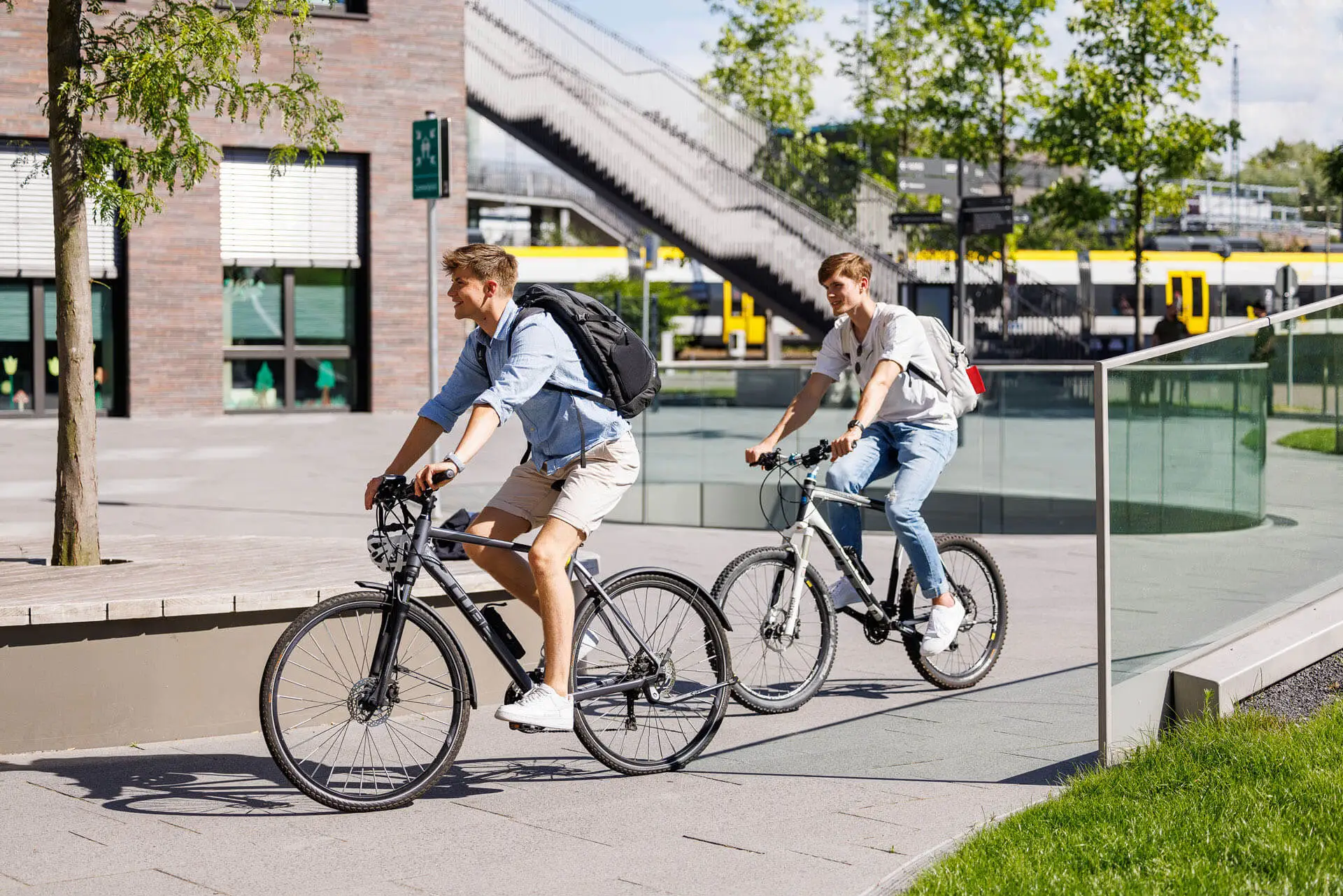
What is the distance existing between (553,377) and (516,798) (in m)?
1.29

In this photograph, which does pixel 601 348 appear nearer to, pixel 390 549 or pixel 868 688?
pixel 390 549

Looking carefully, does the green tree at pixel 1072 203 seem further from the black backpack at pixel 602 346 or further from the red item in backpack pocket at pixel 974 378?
the black backpack at pixel 602 346

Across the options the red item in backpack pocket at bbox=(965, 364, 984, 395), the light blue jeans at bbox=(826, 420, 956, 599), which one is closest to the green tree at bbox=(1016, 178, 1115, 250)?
the red item in backpack pocket at bbox=(965, 364, 984, 395)

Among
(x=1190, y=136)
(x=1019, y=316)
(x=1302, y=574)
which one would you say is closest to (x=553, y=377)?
(x=1302, y=574)

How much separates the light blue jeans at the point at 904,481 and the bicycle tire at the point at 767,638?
0.32m

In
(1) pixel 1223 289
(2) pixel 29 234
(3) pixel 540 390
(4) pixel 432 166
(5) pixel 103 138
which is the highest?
(1) pixel 1223 289

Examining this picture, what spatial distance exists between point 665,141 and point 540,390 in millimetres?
16400

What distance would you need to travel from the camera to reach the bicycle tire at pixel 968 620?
6691mm

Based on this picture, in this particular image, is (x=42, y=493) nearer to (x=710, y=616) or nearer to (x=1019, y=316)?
(x=710, y=616)

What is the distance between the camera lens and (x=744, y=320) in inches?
2057

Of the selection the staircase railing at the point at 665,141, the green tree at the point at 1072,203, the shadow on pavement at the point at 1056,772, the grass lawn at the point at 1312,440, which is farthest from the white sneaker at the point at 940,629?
the green tree at the point at 1072,203

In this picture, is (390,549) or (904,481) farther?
(904,481)

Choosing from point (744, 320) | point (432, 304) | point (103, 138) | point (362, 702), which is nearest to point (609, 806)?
point (362, 702)

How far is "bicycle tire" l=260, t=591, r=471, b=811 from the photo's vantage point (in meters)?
4.64
